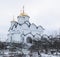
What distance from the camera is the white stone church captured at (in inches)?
1176

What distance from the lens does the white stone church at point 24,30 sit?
2986cm

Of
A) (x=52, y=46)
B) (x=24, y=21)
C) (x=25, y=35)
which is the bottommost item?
(x=52, y=46)

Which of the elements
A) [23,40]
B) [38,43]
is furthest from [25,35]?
[38,43]

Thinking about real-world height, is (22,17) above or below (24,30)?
above

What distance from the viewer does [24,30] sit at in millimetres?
30109

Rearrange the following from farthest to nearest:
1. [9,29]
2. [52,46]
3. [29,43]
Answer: [9,29] < [29,43] < [52,46]

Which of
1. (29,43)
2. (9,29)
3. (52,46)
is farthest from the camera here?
(9,29)

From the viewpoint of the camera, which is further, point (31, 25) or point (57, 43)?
point (31, 25)

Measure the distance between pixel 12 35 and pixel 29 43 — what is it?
3444 millimetres

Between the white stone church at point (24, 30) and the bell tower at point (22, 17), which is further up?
the bell tower at point (22, 17)

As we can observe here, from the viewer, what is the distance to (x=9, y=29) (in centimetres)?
3234

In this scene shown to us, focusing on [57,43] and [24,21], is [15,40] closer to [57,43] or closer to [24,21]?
[24,21]

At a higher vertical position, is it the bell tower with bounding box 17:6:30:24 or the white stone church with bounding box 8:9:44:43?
the bell tower with bounding box 17:6:30:24

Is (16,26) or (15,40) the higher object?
(16,26)
